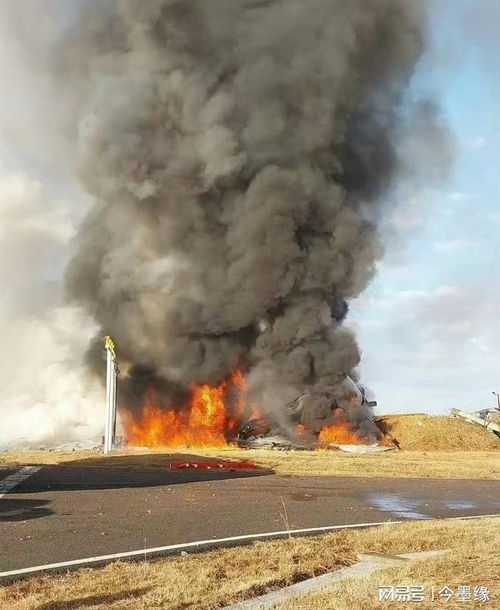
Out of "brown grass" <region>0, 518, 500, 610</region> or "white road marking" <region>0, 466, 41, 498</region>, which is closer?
"brown grass" <region>0, 518, 500, 610</region>

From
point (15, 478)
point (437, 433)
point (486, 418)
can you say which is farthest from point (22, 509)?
point (486, 418)

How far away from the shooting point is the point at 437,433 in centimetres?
3800

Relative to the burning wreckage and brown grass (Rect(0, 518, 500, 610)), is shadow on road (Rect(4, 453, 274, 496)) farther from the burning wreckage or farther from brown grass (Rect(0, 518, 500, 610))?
the burning wreckage

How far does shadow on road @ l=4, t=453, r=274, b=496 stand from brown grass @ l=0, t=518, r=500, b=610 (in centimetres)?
699

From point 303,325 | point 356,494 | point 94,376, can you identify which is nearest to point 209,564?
point 356,494

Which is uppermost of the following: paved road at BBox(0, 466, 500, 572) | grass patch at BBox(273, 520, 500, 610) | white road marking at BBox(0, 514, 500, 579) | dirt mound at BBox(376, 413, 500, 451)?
dirt mound at BBox(376, 413, 500, 451)

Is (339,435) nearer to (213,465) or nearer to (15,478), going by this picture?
(213,465)

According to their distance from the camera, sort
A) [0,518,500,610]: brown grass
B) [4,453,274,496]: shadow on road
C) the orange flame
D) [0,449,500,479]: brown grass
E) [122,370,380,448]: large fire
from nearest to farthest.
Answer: [0,518,500,610]: brown grass, [4,453,274,496]: shadow on road, [0,449,500,479]: brown grass, the orange flame, [122,370,380,448]: large fire

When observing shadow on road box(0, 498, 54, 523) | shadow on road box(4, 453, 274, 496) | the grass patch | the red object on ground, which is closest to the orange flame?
shadow on road box(4, 453, 274, 496)

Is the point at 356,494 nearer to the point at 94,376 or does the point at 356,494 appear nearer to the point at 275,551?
the point at 275,551

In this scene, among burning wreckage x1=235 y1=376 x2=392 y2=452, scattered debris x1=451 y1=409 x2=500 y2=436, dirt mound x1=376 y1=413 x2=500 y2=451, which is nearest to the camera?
burning wreckage x1=235 y1=376 x2=392 y2=452

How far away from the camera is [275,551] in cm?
741

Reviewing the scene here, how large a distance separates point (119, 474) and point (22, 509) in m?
7.15

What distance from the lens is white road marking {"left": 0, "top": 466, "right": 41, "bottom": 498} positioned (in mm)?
13215
